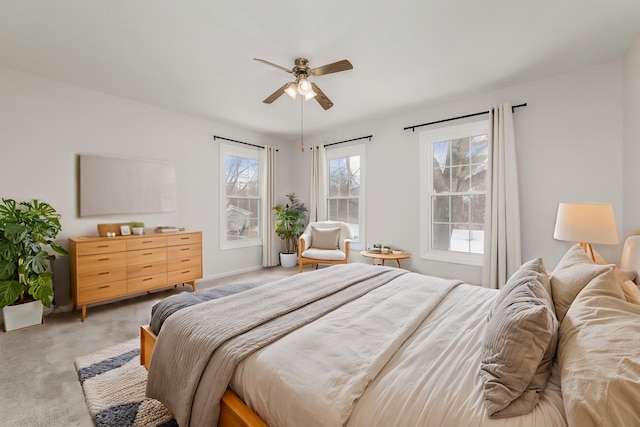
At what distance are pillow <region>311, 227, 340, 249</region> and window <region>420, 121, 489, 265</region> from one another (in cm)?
141

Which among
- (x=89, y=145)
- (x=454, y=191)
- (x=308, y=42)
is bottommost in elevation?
(x=454, y=191)

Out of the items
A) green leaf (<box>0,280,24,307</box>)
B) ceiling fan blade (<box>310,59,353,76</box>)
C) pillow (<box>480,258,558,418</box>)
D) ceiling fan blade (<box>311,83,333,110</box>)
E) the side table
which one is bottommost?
green leaf (<box>0,280,24,307</box>)

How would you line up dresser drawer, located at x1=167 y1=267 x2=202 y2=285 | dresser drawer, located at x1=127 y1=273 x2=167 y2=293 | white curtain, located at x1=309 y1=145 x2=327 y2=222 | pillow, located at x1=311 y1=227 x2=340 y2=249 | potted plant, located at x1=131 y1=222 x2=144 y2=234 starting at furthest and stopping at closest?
white curtain, located at x1=309 y1=145 x2=327 y2=222 → pillow, located at x1=311 y1=227 x2=340 y2=249 → dresser drawer, located at x1=167 y1=267 x2=202 y2=285 → potted plant, located at x1=131 y1=222 x2=144 y2=234 → dresser drawer, located at x1=127 y1=273 x2=167 y2=293

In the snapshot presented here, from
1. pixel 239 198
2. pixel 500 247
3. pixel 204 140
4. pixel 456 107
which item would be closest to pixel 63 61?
→ pixel 204 140

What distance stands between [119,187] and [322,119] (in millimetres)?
3038

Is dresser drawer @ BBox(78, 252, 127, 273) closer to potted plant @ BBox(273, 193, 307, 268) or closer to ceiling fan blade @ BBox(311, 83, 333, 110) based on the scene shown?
potted plant @ BBox(273, 193, 307, 268)

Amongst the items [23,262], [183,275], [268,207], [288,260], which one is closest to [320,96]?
[183,275]

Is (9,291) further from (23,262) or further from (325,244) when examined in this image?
(325,244)

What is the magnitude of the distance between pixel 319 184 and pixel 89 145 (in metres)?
3.42

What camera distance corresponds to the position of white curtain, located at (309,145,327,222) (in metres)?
5.27

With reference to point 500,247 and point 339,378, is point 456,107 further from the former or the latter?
point 339,378

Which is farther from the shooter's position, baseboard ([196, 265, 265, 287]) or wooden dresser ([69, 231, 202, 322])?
baseboard ([196, 265, 265, 287])

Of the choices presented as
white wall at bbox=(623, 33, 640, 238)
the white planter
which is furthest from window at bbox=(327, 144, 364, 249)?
the white planter

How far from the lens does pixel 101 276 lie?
3037 millimetres
